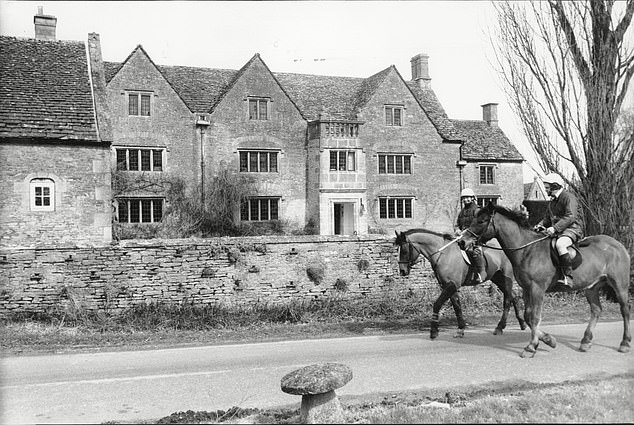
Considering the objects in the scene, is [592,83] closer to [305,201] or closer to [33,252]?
[33,252]

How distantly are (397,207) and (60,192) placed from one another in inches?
833

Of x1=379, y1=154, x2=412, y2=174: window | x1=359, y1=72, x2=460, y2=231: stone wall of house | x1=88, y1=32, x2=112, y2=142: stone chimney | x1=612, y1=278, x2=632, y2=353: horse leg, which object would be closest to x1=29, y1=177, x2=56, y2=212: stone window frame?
x1=88, y1=32, x2=112, y2=142: stone chimney

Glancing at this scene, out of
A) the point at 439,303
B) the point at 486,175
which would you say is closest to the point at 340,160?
the point at 486,175

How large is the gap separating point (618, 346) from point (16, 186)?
18.4 meters

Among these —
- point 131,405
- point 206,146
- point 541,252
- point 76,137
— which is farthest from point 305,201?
point 131,405

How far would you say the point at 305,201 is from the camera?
33062 mm

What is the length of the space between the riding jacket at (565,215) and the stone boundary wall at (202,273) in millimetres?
6099

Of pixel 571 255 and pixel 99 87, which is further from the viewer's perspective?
pixel 99 87

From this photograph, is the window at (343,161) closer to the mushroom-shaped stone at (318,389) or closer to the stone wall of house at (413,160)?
the stone wall of house at (413,160)

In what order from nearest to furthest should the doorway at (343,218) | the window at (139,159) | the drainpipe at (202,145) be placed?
the window at (139,159), the drainpipe at (202,145), the doorway at (343,218)

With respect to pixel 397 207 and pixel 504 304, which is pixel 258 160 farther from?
pixel 504 304

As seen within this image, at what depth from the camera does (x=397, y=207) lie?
34.8 metres

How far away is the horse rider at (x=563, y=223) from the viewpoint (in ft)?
29.3

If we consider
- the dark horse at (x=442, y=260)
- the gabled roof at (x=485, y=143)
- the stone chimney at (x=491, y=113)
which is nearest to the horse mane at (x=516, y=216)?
the dark horse at (x=442, y=260)
